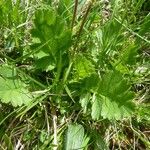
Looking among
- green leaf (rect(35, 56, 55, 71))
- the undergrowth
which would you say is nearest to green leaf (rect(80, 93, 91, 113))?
the undergrowth

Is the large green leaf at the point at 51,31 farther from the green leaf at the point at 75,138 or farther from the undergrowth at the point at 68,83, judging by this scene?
the green leaf at the point at 75,138

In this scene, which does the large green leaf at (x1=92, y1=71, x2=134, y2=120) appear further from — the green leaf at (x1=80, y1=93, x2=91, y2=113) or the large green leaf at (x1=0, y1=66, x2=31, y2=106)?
the large green leaf at (x1=0, y1=66, x2=31, y2=106)

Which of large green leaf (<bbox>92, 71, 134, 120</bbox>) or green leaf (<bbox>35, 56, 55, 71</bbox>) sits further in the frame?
green leaf (<bbox>35, 56, 55, 71</bbox>)

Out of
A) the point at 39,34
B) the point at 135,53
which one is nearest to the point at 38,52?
the point at 39,34

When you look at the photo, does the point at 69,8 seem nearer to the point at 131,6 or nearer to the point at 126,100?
the point at 131,6

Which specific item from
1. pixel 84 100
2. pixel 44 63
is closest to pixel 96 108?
pixel 84 100

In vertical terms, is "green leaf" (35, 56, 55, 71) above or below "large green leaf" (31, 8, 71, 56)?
below

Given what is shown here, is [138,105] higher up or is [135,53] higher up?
[135,53]

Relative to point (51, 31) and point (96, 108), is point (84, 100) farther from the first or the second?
point (51, 31)

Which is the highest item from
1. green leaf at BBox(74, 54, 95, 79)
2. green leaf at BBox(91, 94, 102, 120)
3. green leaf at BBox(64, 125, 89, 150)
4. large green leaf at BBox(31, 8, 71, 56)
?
large green leaf at BBox(31, 8, 71, 56)
